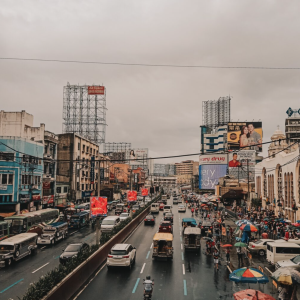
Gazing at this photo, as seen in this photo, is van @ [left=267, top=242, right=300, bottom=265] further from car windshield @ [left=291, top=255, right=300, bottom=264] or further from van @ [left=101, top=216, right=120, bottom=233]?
van @ [left=101, top=216, right=120, bottom=233]

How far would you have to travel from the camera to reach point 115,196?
3590 inches

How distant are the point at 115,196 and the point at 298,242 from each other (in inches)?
2825

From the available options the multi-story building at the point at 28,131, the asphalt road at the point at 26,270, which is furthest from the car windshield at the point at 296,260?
the multi-story building at the point at 28,131

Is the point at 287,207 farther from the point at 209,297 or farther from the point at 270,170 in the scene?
the point at 209,297

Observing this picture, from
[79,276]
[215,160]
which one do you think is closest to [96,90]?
[215,160]

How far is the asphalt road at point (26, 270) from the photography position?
56.5 ft

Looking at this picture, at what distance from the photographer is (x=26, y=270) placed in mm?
21469

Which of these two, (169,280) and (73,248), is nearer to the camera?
(169,280)

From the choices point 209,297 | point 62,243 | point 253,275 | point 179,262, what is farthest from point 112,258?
point 62,243

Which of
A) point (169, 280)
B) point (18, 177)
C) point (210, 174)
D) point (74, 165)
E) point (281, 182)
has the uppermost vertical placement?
point (74, 165)

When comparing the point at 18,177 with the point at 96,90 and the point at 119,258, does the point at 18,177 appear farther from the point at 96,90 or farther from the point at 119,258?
the point at 96,90

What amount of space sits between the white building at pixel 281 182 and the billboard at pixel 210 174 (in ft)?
183

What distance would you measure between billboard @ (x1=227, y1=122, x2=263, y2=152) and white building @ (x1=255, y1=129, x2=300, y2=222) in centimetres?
5270

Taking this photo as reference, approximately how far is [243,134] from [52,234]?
9478 centimetres
